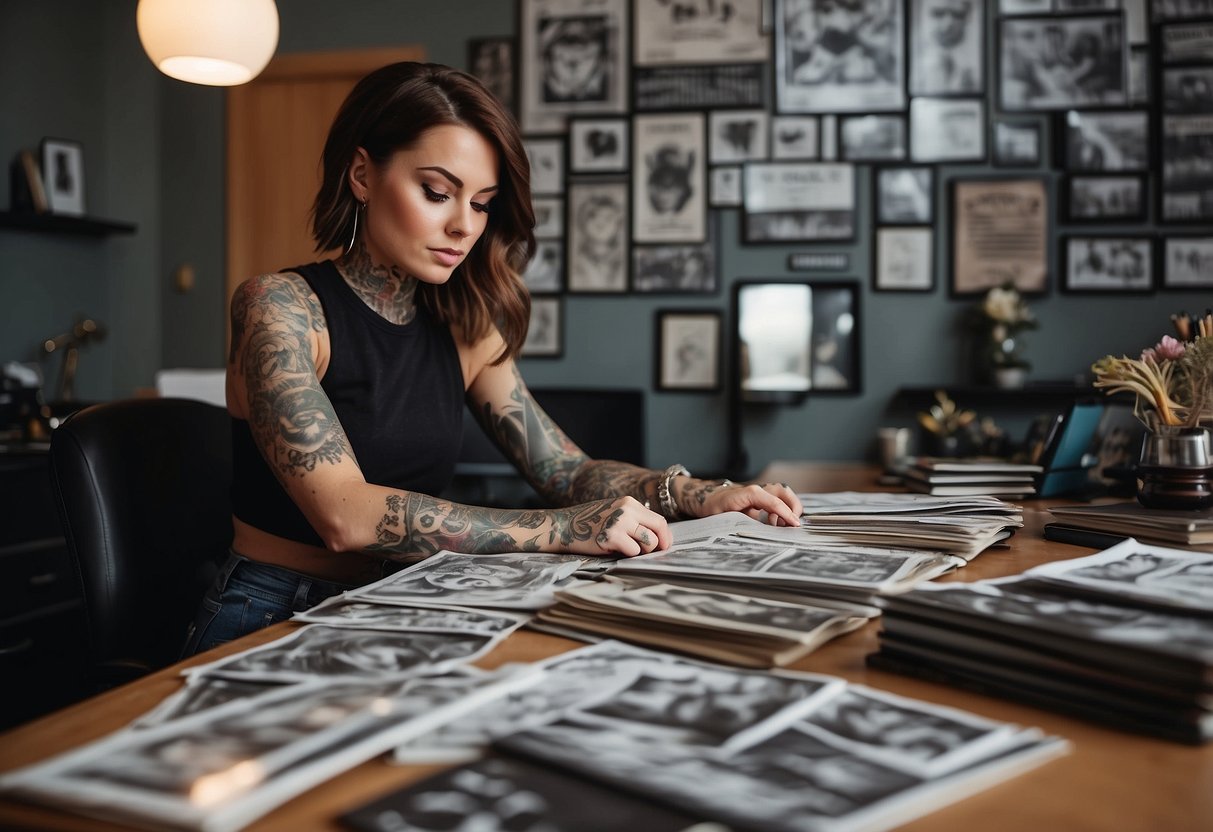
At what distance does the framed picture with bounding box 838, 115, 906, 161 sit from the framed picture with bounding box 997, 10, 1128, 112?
0.39 meters

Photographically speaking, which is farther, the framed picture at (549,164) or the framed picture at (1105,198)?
the framed picture at (549,164)

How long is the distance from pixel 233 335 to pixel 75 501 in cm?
30

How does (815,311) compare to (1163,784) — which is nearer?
(1163,784)

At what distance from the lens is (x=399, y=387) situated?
154 centimetres

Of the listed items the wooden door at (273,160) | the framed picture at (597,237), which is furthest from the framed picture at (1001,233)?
the wooden door at (273,160)

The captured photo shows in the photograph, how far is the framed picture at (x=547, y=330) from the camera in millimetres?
3938

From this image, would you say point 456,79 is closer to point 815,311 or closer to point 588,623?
point 588,623

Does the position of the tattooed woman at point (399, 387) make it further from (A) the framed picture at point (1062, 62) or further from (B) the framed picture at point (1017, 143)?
(A) the framed picture at point (1062, 62)

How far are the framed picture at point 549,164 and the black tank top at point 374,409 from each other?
7.84 feet

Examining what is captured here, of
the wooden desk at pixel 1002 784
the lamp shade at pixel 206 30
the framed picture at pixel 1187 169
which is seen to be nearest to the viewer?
the wooden desk at pixel 1002 784

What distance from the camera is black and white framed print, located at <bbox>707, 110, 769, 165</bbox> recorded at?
3785mm

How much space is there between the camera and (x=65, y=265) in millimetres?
4039

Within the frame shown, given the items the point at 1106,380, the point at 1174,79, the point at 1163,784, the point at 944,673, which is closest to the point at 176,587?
the point at 944,673

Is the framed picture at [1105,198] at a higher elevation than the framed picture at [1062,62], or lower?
lower
